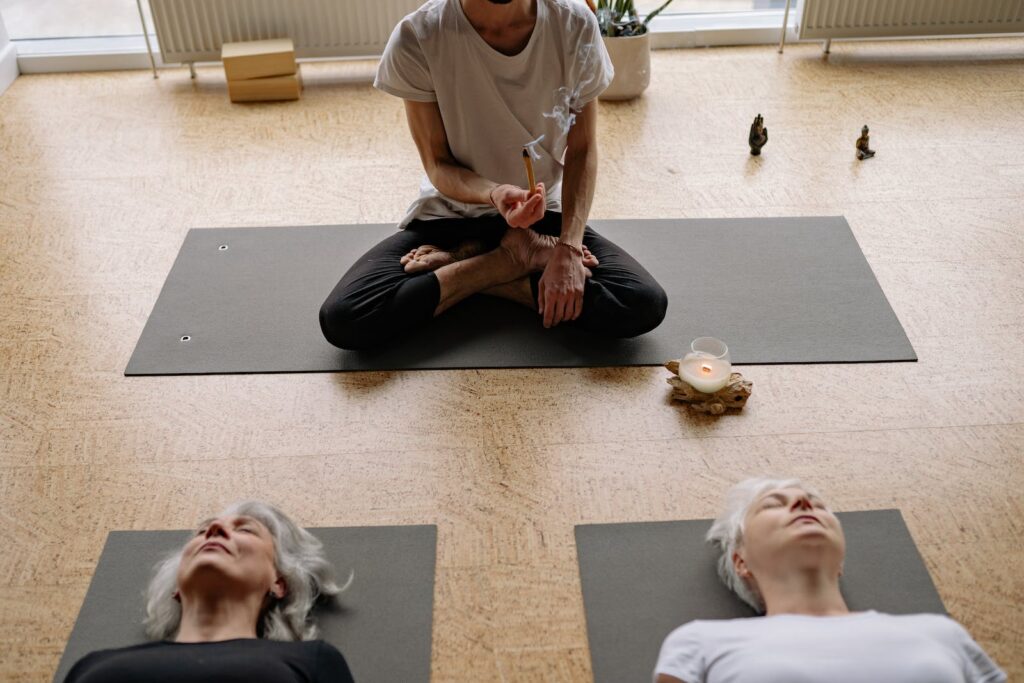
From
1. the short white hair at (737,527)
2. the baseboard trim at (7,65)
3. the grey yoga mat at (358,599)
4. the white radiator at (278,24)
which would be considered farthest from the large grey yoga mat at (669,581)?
the baseboard trim at (7,65)

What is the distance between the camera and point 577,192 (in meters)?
2.54

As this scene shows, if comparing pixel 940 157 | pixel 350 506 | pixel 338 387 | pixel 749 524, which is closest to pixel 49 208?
pixel 338 387

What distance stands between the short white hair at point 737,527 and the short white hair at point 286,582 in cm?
71

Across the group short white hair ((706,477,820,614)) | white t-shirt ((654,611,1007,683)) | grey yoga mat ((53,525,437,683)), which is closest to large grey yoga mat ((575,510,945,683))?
short white hair ((706,477,820,614))

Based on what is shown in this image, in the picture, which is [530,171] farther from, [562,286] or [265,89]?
[265,89]

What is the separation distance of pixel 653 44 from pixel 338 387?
2567 millimetres

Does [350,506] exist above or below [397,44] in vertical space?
below

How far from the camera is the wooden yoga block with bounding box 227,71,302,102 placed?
3887mm

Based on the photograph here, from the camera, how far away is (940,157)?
3.38 meters

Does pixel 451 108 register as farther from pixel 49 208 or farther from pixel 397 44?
pixel 49 208

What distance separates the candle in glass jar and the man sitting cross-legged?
0.20 meters

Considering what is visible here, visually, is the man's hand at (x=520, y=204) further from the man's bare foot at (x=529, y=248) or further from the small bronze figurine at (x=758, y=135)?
the small bronze figurine at (x=758, y=135)

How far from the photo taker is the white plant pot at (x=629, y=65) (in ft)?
12.2

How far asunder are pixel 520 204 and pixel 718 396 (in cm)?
64
